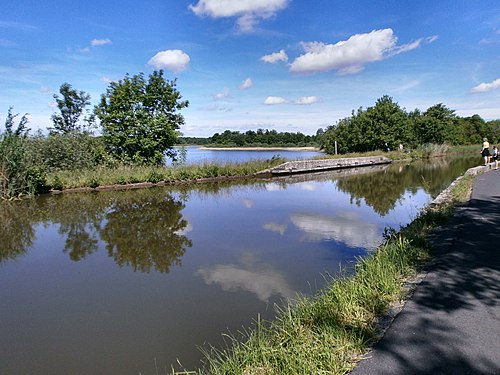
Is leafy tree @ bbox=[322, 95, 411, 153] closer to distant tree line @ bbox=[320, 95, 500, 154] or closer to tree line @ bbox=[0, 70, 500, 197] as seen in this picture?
distant tree line @ bbox=[320, 95, 500, 154]

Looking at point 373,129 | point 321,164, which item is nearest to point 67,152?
point 321,164

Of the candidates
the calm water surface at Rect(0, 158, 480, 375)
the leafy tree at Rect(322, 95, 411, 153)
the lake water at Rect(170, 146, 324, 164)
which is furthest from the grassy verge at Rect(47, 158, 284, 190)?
the leafy tree at Rect(322, 95, 411, 153)

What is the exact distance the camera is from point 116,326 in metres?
4.11

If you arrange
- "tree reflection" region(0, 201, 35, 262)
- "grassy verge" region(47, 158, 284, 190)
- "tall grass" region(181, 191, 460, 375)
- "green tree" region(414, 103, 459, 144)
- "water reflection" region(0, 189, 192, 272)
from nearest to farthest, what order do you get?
"tall grass" region(181, 191, 460, 375) < "water reflection" region(0, 189, 192, 272) < "tree reflection" region(0, 201, 35, 262) < "grassy verge" region(47, 158, 284, 190) < "green tree" region(414, 103, 459, 144)

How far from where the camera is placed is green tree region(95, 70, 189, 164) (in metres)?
19.9

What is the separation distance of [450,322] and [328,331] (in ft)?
3.78

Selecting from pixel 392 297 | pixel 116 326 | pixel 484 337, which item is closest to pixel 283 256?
pixel 392 297

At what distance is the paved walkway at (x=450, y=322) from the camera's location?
2.52 m

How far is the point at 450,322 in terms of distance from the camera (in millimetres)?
3082

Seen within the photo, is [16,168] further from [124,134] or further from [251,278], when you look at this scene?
[251,278]

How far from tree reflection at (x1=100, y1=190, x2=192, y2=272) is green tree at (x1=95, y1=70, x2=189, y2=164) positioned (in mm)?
7757

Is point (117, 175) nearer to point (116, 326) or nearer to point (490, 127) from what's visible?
point (116, 326)

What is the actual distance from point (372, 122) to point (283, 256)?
36.7 m

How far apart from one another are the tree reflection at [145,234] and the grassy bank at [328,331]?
10.3 feet
